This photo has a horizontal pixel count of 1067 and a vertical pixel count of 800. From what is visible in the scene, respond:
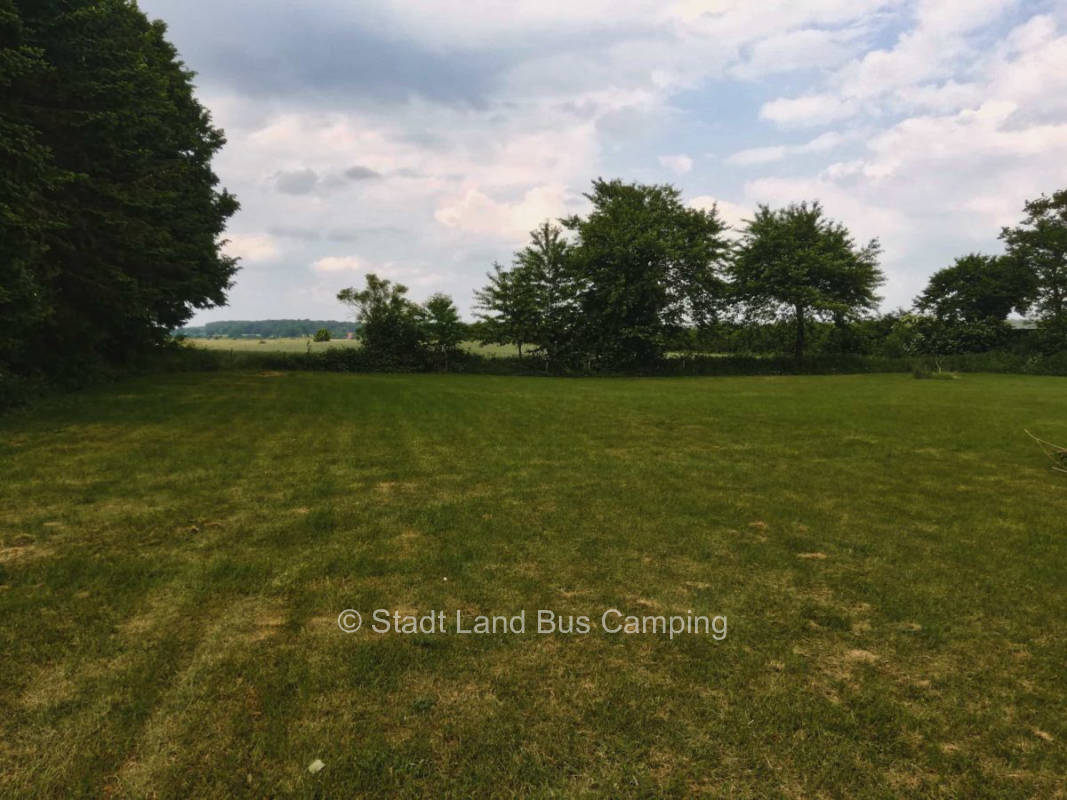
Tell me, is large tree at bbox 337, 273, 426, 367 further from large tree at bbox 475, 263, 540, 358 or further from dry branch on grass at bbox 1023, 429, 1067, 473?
dry branch on grass at bbox 1023, 429, 1067, 473

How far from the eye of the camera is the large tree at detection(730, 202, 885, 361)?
123 ft

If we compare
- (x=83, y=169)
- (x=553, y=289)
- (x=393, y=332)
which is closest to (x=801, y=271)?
(x=553, y=289)

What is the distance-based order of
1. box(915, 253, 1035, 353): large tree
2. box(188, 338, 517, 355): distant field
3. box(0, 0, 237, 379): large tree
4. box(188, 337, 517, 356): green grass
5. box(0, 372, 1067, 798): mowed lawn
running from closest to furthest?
box(0, 372, 1067, 798): mowed lawn, box(0, 0, 237, 379): large tree, box(188, 337, 517, 356): green grass, box(188, 338, 517, 355): distant field, box(915, 253, 1035, 353): large tree

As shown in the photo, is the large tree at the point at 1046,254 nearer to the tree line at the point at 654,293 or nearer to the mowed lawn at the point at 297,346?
the tree line at the point at 654,293

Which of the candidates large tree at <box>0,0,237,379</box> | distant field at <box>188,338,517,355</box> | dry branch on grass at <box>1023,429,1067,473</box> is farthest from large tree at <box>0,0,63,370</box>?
distant field at <box>188,338,517,355</box>

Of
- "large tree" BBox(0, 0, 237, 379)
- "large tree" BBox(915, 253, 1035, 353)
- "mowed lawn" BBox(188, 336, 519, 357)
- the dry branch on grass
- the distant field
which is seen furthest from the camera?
"large tree" BBox(915, 253, 1035, 353)

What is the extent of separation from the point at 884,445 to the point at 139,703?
12180 millimetres

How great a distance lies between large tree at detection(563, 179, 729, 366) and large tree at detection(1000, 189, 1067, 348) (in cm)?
2781

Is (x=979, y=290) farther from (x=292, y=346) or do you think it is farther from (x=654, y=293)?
(x=292, y=346)

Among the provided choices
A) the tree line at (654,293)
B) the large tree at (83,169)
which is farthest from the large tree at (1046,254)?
the large tree at (83,169)

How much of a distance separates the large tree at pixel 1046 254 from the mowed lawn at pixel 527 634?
162 feet

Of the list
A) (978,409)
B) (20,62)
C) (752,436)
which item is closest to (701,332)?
(978,409)

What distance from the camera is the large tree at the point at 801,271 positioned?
3762 centimetres

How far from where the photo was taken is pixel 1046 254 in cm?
4347
